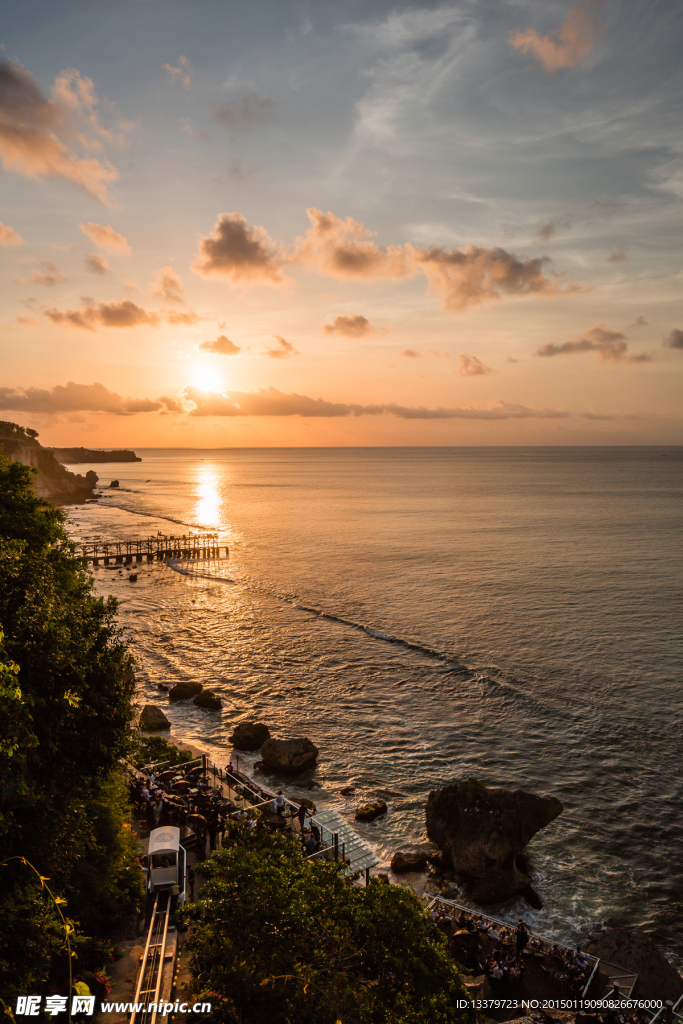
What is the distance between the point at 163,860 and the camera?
68.7 ft

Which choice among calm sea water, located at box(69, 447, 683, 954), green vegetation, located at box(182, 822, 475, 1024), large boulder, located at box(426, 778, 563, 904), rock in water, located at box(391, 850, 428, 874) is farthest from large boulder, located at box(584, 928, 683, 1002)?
green vegetation, located at box(182, 822, 475, 1024)

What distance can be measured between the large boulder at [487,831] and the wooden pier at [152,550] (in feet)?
259

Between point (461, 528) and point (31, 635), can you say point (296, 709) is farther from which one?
point (461, 528)

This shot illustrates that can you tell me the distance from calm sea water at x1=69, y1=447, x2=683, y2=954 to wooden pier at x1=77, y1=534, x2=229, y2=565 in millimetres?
4470

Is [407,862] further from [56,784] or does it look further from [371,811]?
[56,784]

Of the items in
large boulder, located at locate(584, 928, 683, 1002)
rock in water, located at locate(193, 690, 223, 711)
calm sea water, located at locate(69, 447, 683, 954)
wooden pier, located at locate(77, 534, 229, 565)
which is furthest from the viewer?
wooden pier, located at locate(77, 534, 229, 565)

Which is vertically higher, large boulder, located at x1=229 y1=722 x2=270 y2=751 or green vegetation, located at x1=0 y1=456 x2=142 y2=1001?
green vegetation, located at x1=0 y1=456 x2=142 y2=1001

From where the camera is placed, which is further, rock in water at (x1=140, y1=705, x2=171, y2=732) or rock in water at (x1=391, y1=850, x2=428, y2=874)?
rock in water at (x1=140, y1=705, x2=171, y2=732)

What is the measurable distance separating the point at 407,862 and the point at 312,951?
15.6 meters

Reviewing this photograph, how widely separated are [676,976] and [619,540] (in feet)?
322

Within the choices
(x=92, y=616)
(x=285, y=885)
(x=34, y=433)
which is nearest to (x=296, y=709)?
(x=92, y=616)

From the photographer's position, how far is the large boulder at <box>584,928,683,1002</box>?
19.6 metres

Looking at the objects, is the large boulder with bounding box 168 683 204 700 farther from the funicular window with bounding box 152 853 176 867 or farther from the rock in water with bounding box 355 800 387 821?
the funicular window with bounding box 152 853 176 867

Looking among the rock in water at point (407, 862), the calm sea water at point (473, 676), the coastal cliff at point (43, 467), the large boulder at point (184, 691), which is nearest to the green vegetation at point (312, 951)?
the rock in water at point (407, 862)
